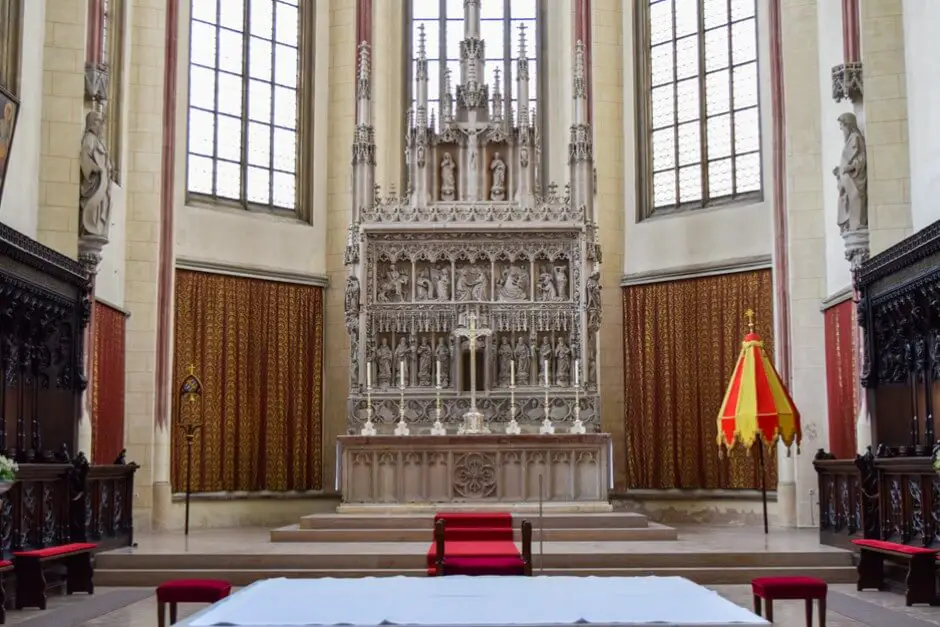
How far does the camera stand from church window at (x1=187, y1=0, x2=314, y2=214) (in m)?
22.3

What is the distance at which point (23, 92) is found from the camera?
16031 millimetres

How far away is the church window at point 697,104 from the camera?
72.8ft

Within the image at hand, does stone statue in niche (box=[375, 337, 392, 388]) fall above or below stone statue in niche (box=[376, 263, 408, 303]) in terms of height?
below

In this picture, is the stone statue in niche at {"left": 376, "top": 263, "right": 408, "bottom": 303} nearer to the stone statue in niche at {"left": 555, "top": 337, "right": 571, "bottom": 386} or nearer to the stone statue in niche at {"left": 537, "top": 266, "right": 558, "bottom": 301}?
the stone statue in niche at {"left": 537, "top": 266, "right": 558, "bottom": 301}

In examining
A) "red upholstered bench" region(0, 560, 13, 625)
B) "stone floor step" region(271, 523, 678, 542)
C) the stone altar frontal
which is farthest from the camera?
the stone altar frontal

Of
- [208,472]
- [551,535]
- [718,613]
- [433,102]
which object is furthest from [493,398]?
[718,613]

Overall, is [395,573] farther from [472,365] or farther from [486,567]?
[472,365]

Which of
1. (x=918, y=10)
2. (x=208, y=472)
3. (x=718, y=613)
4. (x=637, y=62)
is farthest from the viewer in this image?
(x=637, y=62)

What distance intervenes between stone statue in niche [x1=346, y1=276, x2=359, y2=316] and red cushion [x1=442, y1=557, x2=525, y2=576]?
Answer: 8.76 meters

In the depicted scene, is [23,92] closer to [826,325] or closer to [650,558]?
[650,558]

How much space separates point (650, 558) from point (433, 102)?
478 inches

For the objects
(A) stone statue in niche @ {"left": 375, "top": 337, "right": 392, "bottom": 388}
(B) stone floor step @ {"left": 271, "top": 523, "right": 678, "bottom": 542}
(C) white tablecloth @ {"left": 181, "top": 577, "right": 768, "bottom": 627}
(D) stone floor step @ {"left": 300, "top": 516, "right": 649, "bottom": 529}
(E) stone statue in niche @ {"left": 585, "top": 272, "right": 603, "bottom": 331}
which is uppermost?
(E) stone statue in niche @ {"left": 585, "top": 272, "right": 603, "bottom": 331}

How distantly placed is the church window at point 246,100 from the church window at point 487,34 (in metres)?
2.30

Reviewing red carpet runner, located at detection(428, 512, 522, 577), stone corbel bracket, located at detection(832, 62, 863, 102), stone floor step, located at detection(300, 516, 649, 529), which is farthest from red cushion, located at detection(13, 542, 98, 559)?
stone corbel bracket, located at detection(832, 62, 863, 102)
